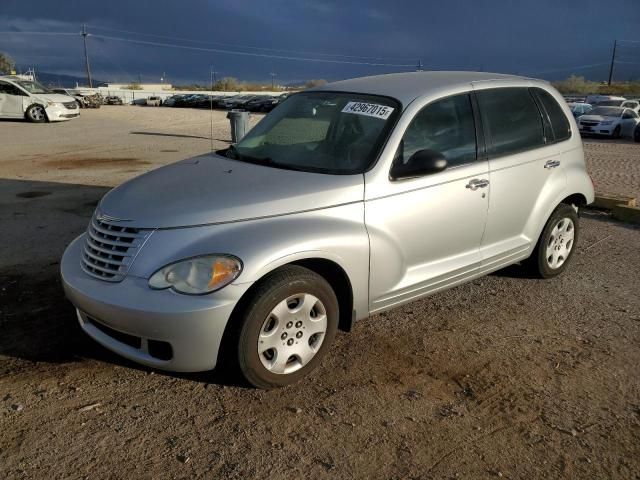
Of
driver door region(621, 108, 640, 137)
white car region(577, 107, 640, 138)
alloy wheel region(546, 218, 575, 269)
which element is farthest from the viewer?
driver door region(621, 108, 640, 137)

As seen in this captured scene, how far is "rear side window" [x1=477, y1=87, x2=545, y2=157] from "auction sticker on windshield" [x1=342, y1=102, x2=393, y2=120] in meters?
0.89

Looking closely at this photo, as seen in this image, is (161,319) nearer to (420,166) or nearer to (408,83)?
(420,166)

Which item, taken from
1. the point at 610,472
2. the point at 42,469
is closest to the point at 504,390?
the point at 610,472

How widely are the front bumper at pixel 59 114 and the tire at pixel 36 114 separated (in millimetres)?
228

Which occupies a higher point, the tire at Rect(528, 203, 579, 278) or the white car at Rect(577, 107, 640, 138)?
the tire at Rect(528, 203, 579, 278)

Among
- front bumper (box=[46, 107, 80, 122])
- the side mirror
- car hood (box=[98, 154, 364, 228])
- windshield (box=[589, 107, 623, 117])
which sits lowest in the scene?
front bumper (box=[46, 107, 80, 122])

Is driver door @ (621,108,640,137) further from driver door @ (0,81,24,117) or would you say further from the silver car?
driver door @ (0,81,24,117)

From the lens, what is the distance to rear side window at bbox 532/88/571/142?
16.0 feet

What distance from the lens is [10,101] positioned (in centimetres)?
2281

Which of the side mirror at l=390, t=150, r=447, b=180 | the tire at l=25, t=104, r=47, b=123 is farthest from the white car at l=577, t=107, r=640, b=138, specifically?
the tire at l=25, t=104, r=47, b=123

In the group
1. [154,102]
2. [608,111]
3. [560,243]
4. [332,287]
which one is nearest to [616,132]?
[608,111]

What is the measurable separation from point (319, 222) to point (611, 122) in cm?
2370

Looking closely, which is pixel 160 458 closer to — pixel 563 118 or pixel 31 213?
pixel 563 118

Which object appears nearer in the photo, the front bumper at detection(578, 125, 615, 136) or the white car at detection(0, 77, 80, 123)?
the white car at detection(0, 77, 80, 123)
